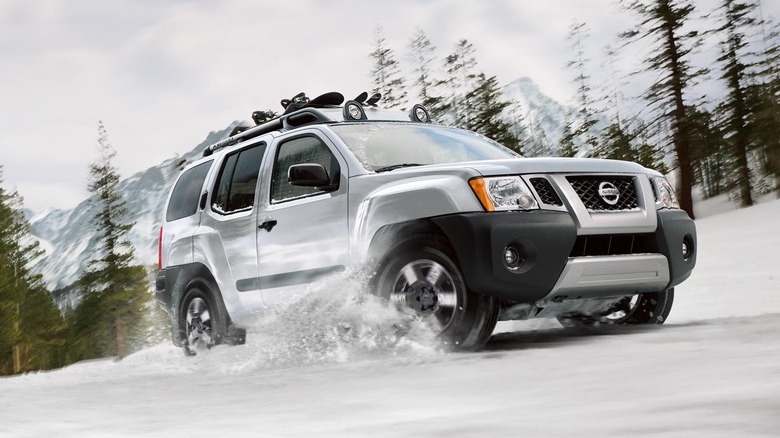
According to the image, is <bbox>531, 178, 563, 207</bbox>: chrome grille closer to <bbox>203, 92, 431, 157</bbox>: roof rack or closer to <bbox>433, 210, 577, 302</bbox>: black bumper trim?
<bbox>433, 210, 577, 302</bbox>: black bumper trim

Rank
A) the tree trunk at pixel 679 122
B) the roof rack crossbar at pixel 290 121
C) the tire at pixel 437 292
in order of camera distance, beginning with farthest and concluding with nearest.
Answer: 1. the tree trunk at pixel 679 122
2. the roof rack crossbar at pixel 290 121
3. the tire at pixel 437 292

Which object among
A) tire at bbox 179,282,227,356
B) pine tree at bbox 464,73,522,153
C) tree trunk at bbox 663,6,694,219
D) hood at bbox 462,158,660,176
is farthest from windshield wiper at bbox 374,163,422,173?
pine tree at bbox 464,73,522,153

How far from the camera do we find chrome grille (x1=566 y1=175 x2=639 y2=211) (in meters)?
5.70

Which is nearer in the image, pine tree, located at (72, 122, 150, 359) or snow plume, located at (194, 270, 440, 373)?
snow plume, located at (194, 270, 440, 373)

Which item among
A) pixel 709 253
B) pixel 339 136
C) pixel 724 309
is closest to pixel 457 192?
pixel 339 136

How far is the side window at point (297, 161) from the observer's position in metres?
6.70

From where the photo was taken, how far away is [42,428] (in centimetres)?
396

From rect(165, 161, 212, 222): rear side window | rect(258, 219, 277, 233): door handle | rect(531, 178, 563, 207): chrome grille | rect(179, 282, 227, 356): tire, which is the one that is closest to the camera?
rect(531, 178, 563, 207): chrome grille

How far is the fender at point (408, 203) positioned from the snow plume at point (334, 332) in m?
0.25

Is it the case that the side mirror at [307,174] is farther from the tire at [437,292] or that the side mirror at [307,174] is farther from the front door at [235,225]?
the front door at [235,225]

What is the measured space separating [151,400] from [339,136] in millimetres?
2691

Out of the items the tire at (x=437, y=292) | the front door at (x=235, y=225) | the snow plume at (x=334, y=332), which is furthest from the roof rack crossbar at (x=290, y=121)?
the tire at (x=437, y=292)

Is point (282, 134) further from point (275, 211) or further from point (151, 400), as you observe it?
point (151, 400)

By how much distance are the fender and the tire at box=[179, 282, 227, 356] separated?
2.08 meters
